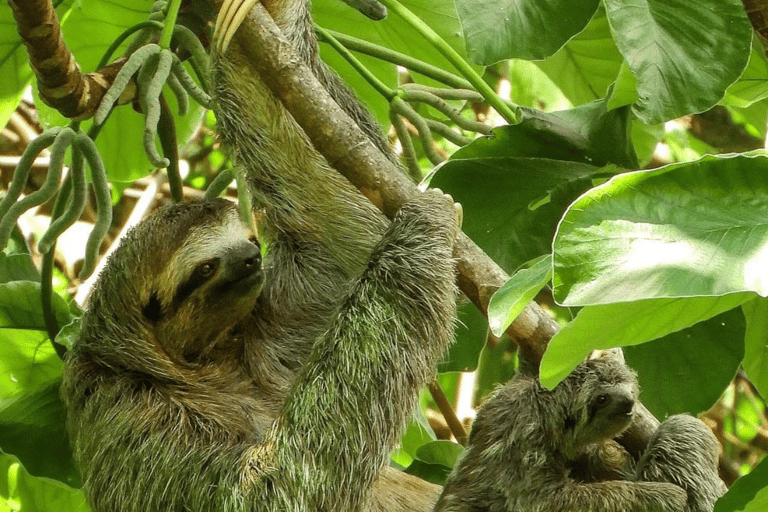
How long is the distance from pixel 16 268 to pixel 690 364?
327cm

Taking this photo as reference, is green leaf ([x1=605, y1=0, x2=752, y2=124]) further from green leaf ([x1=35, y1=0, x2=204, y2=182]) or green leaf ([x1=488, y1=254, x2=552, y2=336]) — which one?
green leaf ([x1=35, y1=0, x2=204, y2=182])

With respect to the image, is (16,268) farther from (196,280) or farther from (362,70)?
(362,70)

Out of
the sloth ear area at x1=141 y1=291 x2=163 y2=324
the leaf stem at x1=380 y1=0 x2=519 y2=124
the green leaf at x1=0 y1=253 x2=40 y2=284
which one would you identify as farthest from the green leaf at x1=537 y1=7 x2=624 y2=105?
A: the green leaf at x1=0 y1=253 x2=40 y2=284

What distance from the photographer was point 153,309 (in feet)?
13.6

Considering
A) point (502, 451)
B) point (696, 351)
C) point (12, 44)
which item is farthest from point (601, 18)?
point (12, 44)

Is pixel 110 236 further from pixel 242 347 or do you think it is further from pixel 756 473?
pixel 756 473

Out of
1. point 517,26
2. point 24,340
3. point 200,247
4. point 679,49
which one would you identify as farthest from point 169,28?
point 679,49

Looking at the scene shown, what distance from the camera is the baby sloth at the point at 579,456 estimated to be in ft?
11.9

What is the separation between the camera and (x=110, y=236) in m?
8.20

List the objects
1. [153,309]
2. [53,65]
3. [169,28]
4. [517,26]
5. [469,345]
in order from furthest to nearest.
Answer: [469,345], [153,309], [169,28], [53,65], [517,26]

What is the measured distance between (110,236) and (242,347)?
4.19 meters

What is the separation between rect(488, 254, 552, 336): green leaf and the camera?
247 cm

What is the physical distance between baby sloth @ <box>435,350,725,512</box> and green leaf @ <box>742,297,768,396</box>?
36 centimetres

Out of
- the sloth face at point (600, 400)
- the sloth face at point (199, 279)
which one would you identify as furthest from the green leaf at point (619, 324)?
the sloth face at point (199, 279)
